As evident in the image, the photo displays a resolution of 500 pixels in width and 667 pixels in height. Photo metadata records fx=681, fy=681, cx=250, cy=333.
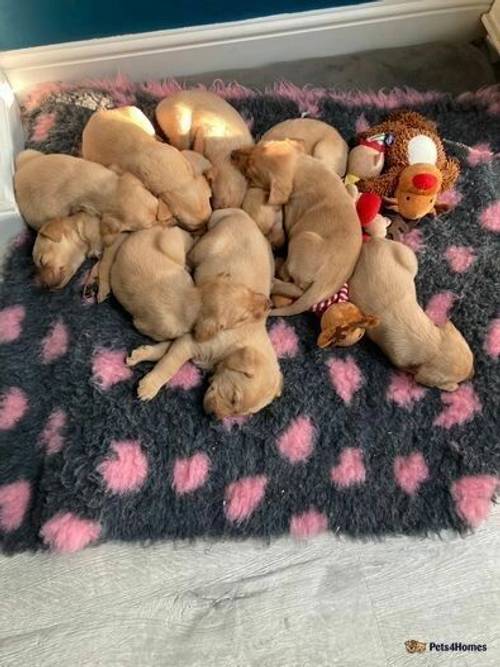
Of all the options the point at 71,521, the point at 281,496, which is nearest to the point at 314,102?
the point at 281,496

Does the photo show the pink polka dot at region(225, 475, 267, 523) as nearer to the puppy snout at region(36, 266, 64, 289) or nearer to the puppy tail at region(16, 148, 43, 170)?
the puppy snout at region(36, 266, 64, 289)

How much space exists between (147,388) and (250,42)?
1.28m

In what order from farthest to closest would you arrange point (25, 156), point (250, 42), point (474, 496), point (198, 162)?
point (250, 42) → point (25, 156) → point (198, 162) → point (474, 496)

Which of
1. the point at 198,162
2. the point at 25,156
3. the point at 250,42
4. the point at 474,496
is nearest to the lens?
the point at 474,496

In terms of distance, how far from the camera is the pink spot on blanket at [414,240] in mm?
1966

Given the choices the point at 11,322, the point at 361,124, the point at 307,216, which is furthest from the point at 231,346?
the point at 361,124

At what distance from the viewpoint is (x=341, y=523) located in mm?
1689

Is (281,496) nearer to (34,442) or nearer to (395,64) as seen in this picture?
(34,442)

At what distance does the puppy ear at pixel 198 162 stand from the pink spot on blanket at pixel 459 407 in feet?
2.96

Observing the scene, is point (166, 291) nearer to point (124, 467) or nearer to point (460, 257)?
point (124, 467)

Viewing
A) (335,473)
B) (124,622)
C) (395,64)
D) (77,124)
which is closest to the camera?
(124,622)

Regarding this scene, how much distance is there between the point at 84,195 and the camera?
1818 millimetres

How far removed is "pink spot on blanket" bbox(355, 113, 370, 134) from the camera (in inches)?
86.8

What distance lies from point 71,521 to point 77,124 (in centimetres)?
124
